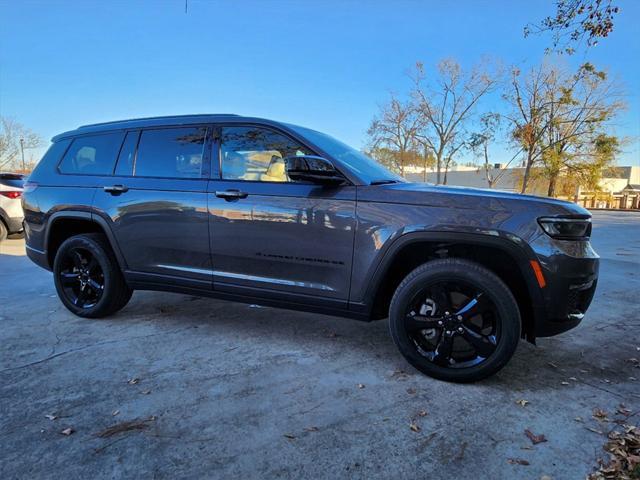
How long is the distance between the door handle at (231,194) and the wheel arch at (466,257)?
1209 mm

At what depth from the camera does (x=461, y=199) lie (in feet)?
9.12

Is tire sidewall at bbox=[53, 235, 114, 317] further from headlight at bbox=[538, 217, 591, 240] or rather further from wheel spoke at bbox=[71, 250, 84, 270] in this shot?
headlight at bbox=[538, 217, 591, 240]

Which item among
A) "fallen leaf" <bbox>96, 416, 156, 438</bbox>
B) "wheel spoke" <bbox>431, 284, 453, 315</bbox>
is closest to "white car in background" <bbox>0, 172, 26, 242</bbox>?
"fallen leaf" <bbox>96, 416, 156, 438</bbox>

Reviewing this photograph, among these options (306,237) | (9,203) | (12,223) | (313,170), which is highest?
(313,170)

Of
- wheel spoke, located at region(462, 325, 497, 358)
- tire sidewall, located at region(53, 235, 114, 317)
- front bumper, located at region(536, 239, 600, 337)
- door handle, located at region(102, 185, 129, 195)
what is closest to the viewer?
front bumper, located at region(536, 239, 600, 337)

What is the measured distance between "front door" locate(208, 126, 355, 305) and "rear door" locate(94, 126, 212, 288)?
16 centimetres

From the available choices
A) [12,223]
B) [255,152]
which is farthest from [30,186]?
[12,223]

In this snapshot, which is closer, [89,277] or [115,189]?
[115,189]

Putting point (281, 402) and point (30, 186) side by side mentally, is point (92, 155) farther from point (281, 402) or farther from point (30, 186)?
point (281, 402)

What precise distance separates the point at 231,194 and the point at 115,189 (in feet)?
4.09

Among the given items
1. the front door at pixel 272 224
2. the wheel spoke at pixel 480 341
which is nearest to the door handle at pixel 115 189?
the front door at pixel 272 224

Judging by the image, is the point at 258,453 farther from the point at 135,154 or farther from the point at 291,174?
the point at 135,154

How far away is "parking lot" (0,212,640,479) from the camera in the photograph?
2.05m

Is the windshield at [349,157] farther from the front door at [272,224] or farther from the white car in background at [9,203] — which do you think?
the white car in background at [9,203]
